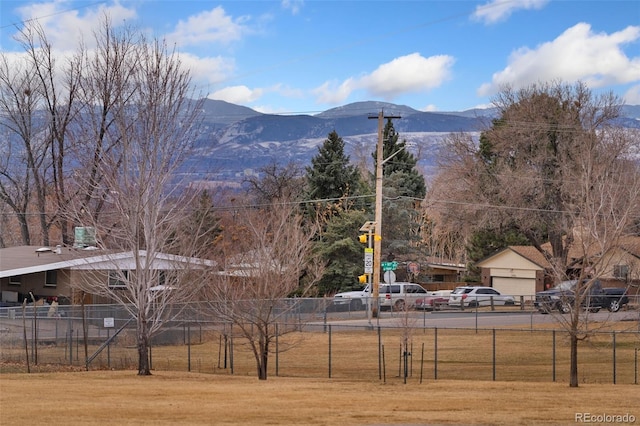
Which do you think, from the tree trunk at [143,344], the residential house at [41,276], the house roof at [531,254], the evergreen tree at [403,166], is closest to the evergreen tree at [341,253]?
Answer: the house roof at [531,254]

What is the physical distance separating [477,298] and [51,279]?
26835mm

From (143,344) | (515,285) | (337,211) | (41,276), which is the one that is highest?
(337,211)

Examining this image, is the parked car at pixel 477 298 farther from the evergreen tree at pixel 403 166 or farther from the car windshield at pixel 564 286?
the evergreen tree at pixel 403 166

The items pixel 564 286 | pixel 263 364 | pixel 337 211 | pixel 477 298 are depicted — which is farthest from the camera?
pixel 337 211

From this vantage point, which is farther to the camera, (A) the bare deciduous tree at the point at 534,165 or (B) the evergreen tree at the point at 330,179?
(B) the evergreen tree at the point at 330,179

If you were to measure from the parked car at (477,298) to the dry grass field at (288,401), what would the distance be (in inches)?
1069

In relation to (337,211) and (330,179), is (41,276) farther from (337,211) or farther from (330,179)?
(330,179)

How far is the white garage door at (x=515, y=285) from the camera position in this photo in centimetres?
6669

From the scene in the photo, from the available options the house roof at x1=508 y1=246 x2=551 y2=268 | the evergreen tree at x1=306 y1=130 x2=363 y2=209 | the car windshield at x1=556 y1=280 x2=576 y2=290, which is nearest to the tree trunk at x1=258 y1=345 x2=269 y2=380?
the car windshield at x1=556 y1=280 x2=576 y2=290

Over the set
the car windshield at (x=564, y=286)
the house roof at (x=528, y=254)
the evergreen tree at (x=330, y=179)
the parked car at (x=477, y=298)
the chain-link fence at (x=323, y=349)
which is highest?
the evergreen tree at (x=330, y=179)

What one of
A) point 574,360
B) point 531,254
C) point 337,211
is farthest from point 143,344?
point 531,254

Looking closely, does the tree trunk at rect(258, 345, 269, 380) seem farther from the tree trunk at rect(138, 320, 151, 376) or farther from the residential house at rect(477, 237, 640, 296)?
the residential house at rect(477, 237, 640, 296)

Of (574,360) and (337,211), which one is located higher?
(337,211)

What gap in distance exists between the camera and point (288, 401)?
20922 millimetres
